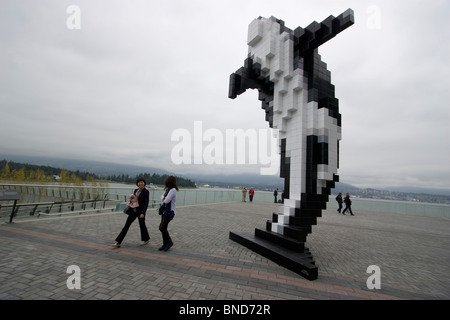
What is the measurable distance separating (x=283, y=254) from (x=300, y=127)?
11.3ft

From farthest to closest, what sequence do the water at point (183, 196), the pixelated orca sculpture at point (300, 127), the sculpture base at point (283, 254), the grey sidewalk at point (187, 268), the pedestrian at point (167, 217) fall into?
1. the water at point (183, 196)
2. the pixelated orca sculpture at point (300, 127)
3. the pedestrian at point (167, 217)
4. the sculpture base at point (283, 254)
5. the grey sidewalk at point (187, 268)

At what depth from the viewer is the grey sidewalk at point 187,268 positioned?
3443 mm

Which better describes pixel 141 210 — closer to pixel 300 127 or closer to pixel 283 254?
pixel 283 254

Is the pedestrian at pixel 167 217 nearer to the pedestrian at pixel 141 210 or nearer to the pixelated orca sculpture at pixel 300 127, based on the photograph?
the pedestrian at pixel 141 210

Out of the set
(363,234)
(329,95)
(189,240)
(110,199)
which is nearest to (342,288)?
(189,240)

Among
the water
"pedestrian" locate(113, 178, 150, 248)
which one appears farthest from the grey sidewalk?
the water

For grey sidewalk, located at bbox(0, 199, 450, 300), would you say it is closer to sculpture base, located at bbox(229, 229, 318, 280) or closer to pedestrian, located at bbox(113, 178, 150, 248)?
sculpture base, located at bbox(229, 229, 318, 280)

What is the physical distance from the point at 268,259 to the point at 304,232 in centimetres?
121

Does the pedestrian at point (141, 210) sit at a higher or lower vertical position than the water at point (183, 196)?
higher

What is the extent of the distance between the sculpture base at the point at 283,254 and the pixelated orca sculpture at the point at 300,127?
0.09 ft

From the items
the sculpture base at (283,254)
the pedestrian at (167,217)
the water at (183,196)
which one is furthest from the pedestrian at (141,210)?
the water at (183,196)

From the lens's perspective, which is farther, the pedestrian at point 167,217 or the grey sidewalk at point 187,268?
the pedestrian at point 167,217

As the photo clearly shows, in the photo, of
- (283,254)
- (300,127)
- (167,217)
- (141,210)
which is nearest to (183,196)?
(141,210)
